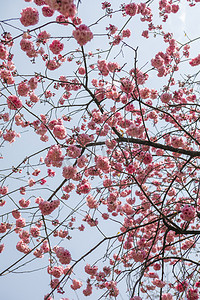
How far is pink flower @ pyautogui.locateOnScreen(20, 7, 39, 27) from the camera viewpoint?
330 centimetres

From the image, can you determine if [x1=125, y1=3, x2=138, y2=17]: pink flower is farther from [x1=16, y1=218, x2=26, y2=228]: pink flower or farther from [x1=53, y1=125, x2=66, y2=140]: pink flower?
[x1=16, y1=218, x2=26, y2=228]: pink flower

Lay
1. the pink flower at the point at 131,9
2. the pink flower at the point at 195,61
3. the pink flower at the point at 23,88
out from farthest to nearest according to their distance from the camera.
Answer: the pink flower at the point at 195,61 < the pink flower at the point at 131,9 < the pink flower at the point at 23,88

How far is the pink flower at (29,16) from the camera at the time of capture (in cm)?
330

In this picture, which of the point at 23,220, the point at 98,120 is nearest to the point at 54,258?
the point at 23,220

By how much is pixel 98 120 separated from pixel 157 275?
12.6 feet

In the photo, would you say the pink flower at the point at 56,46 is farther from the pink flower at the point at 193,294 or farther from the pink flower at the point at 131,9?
the pink flower at the point at 193,294

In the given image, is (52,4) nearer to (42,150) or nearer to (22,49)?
(22,49)

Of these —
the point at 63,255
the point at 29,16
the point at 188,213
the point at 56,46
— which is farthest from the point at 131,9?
the point at 63,255

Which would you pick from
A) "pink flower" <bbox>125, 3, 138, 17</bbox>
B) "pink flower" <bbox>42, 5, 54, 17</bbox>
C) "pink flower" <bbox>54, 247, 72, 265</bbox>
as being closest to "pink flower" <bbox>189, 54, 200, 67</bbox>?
"pink flower" <bbox>125, 3, 138, 17</bbox>

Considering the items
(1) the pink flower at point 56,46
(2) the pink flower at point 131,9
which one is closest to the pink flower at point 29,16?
(1) the pink flower at point 56,46

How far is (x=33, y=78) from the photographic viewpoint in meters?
4.18

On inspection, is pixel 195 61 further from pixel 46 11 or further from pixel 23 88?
pixel 23 88

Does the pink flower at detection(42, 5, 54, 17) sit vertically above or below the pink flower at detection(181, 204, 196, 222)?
above

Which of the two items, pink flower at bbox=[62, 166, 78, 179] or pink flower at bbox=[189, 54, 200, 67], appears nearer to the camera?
pink flower at bbox=[62, 166, 78, 179]
